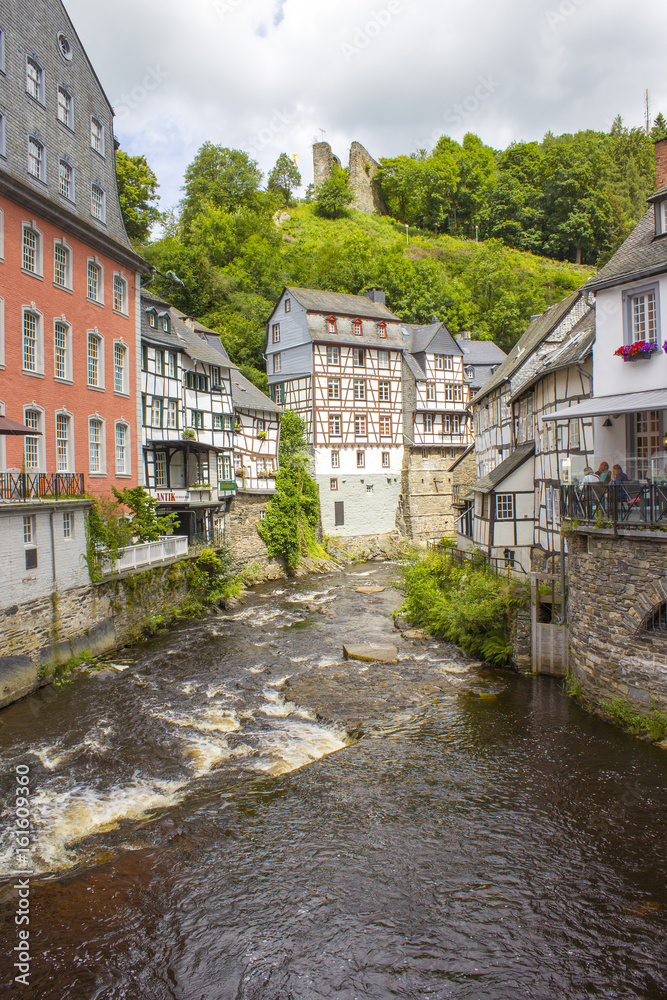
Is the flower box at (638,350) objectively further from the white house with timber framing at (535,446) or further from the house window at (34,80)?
the house window at (34,80)

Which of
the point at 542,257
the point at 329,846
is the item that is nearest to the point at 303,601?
the point at 329,846

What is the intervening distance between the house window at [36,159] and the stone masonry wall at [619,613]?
18336 mm

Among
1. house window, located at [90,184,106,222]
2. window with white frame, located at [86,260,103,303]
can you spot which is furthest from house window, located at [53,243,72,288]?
house window, located at [90,184,106,222]

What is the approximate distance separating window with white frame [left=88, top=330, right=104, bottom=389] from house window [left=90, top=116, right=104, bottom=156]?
273 inches

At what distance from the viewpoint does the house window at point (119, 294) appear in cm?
2356

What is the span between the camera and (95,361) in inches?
878

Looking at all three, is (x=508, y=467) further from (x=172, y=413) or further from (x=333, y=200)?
(x=333, y=200)

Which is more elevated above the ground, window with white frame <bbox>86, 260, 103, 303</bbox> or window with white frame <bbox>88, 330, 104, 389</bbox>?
window with white frame <bbox>86, 260, 103, 303</bbox>

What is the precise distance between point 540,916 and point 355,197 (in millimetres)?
86669

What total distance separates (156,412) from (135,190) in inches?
888

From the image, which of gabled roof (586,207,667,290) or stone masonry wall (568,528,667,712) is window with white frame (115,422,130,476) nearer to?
stone masonry wall (568,528,667,712)

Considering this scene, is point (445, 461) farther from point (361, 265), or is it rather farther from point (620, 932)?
point (620, 932)

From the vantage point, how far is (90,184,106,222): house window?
74.3 ft

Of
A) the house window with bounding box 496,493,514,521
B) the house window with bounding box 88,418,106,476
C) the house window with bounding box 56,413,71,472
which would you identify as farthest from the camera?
the house window with bounding box 88,418,106,476
